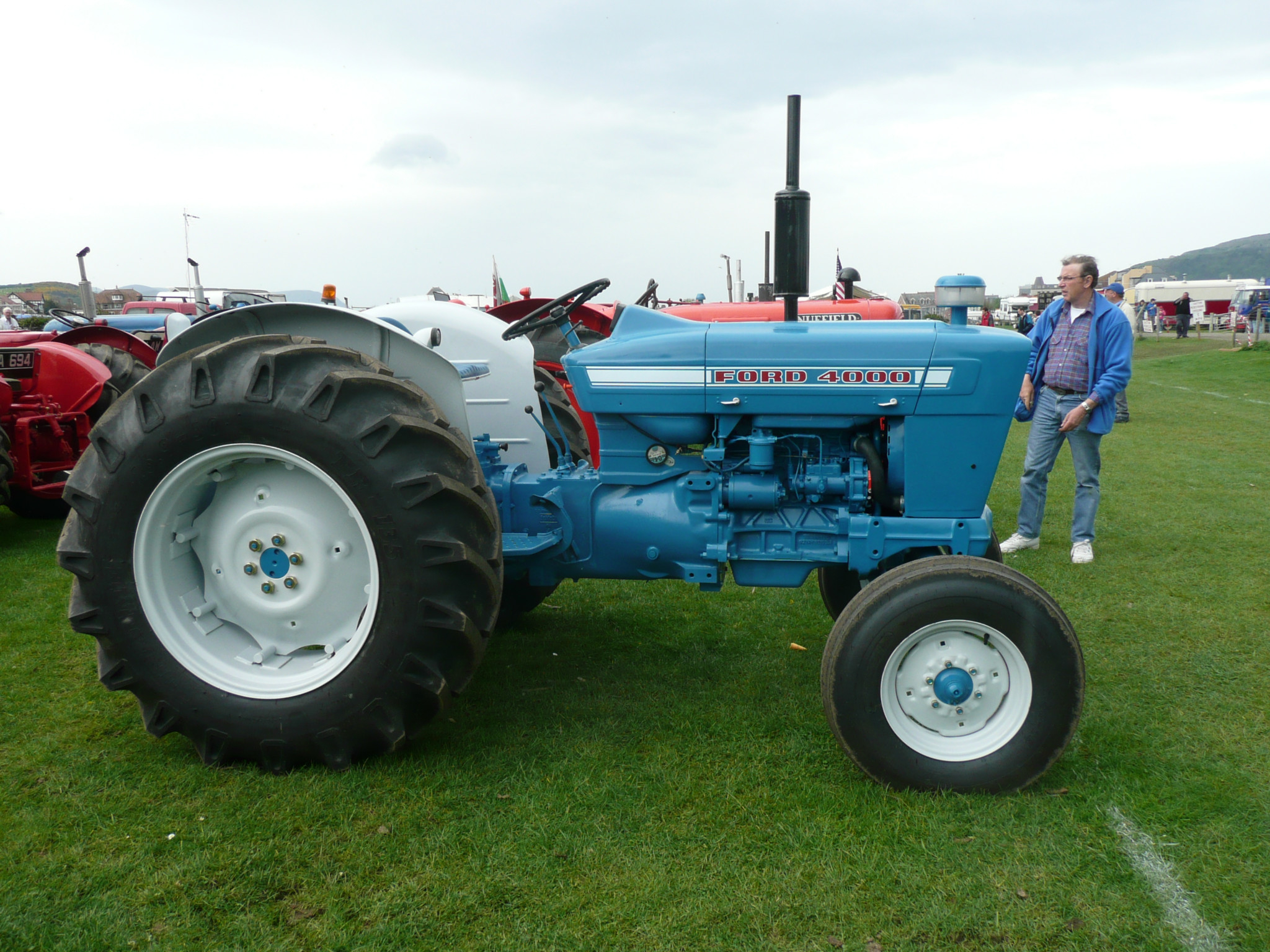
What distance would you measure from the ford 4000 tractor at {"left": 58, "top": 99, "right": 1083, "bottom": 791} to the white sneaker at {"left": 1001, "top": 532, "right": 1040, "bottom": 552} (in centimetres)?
258

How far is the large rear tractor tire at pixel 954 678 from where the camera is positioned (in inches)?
102

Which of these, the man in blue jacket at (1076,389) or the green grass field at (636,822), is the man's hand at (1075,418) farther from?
the green grass field at (636,822)

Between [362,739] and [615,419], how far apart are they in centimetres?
129

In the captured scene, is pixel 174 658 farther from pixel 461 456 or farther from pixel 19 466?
pixel 19 466

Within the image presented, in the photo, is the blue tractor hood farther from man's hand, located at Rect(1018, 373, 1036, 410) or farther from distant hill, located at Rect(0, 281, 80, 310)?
distant hill, located at Rect(0, 281, 80, 310)

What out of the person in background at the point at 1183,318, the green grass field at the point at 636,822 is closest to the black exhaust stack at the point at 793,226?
the green grass field at the point at 636,822

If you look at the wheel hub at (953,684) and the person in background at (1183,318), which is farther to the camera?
the person in background at (1183,318)

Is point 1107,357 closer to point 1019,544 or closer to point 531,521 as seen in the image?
point 1019,544

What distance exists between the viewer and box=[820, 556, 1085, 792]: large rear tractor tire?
260cm

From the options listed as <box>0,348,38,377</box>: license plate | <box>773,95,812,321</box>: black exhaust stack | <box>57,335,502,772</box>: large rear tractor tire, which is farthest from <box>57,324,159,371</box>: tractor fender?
<box>773,95,812,321</box>: black exhaust stack

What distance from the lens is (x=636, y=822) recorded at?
2562mm

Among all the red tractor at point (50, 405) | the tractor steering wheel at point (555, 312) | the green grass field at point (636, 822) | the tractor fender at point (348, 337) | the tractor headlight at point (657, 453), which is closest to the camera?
the green grass field at point (636, 822)

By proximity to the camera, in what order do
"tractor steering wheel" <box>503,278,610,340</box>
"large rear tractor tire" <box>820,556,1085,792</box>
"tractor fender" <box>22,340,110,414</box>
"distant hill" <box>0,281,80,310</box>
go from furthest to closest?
"distant hill" <box>0,281,80,310</box>, "tractor fender" <box>22,340,110,414</box>, "tractor steering wheel" <box>503,278,610,340</box>, "large rear tractor tire" <box>820,556,1085,792</box>

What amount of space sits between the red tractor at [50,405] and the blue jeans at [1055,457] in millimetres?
6028
